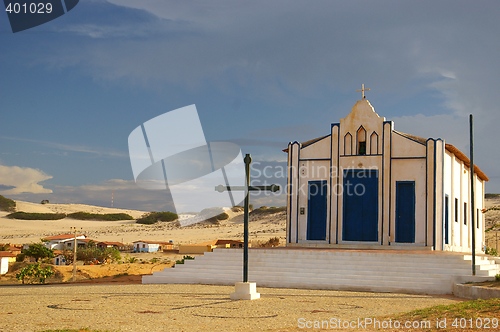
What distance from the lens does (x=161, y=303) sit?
13.8m

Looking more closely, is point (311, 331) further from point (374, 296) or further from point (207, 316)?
point (374, 296)

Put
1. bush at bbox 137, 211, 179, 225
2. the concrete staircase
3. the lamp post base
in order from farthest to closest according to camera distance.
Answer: bush at bbox 137, 211, 179, 225 < the concrete staircase < the lamp post base

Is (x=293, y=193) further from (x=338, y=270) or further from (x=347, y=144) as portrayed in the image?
(x=338, y=270)

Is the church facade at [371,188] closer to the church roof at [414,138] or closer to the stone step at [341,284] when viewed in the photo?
the church roof at [414,138]

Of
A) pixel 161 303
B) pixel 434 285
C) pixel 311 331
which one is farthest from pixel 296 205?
pixel 311 331

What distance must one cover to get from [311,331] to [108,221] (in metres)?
96.4

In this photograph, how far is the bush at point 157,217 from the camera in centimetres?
9975

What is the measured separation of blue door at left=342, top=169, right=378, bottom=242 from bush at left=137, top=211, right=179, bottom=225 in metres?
77.4

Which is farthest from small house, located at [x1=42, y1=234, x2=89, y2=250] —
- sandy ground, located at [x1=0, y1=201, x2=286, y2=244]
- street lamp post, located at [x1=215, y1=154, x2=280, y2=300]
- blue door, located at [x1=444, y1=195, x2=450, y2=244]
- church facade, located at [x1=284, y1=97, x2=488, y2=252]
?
street lamp post, located at [x1=215, y1=154, x2=280, y2=300]

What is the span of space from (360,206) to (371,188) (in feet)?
2.80

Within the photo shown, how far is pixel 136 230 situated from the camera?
86.9 metres

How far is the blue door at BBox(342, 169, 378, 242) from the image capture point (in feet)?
79.2

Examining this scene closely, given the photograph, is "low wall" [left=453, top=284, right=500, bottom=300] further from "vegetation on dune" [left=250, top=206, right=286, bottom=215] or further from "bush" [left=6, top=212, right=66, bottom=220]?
"bush" [left=6, top=212, right=66, bottom=220]

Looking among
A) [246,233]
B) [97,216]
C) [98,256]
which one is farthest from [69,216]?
[246,233]
